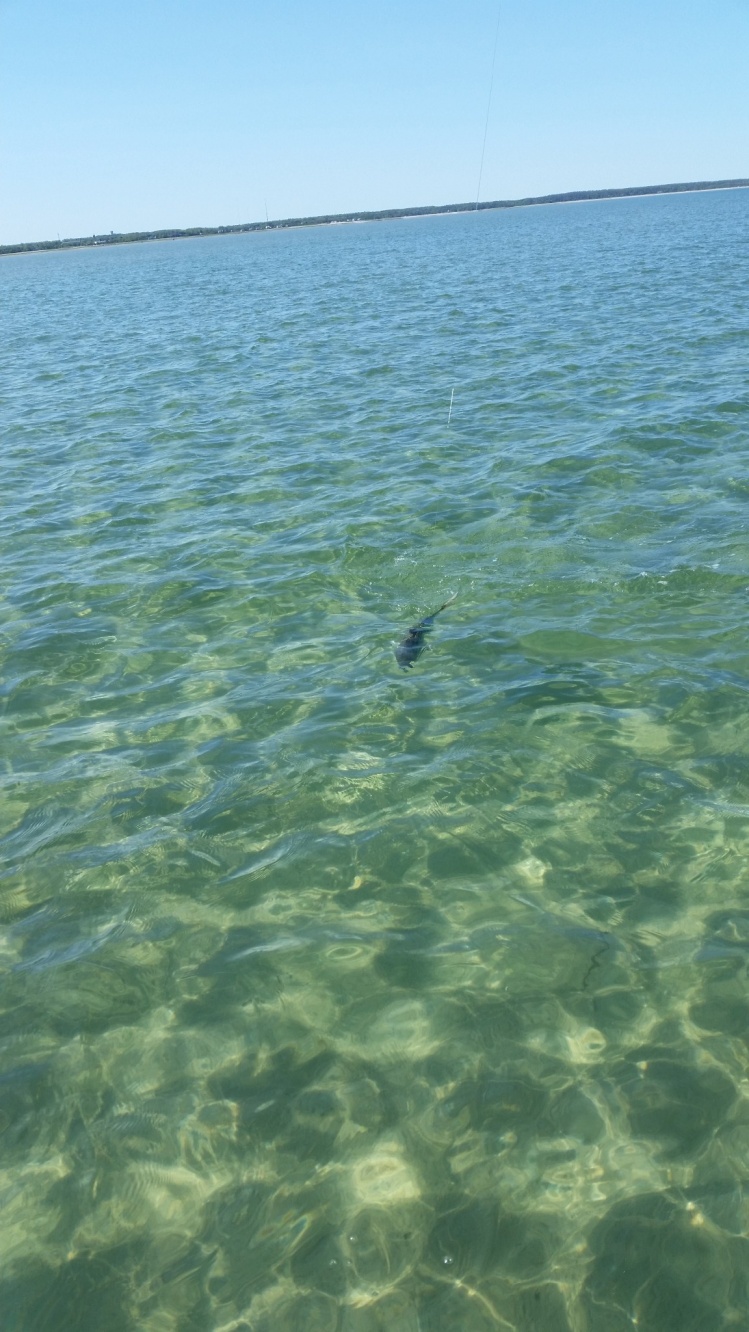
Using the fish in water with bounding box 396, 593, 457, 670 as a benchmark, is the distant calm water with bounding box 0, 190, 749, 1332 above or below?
below

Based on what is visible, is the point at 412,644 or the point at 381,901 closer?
the point at 381,901

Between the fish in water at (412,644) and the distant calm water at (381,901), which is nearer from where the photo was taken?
the distant calm water at (381,901)

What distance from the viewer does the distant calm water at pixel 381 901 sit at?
400cm

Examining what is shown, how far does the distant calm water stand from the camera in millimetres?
4004

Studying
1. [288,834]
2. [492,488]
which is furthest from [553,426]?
[288,834]

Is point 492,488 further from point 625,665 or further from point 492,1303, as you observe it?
point 492,1303

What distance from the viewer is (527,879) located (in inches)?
236

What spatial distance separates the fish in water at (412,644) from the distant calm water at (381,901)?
150mm

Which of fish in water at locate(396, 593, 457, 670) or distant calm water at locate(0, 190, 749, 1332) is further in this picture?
fish in water at locate(396, 593, 457, 670)

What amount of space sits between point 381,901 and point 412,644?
342 centimetres

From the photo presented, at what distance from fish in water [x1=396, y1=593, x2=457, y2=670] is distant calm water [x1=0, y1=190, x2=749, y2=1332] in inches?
5.9

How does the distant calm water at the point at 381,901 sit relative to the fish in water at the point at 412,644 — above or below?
below

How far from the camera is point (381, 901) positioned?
5949 mm

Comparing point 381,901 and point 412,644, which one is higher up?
Result: point 412,644
